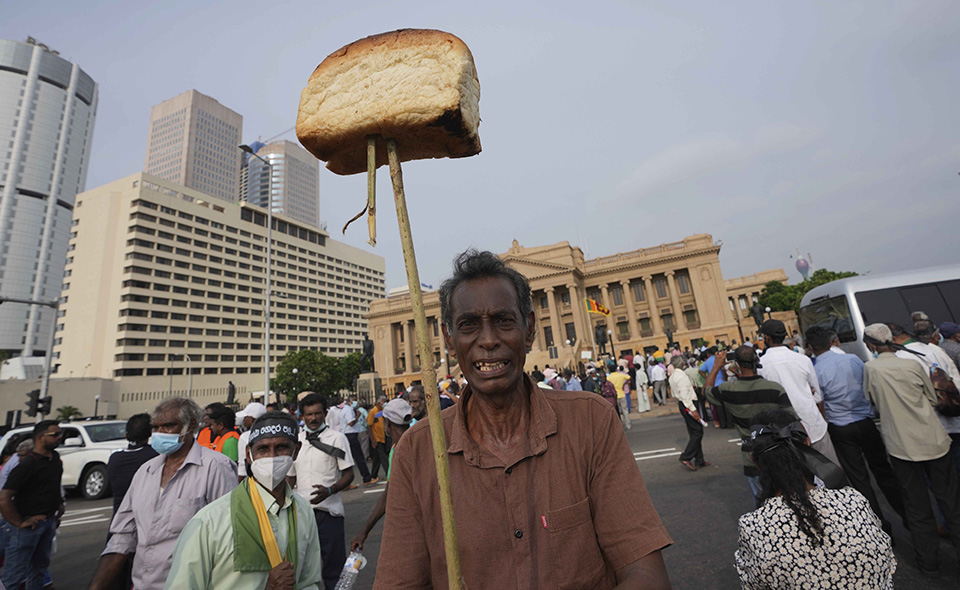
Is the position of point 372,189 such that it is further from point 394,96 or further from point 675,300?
point 675,300

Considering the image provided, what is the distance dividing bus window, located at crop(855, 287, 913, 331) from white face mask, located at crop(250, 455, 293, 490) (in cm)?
1355

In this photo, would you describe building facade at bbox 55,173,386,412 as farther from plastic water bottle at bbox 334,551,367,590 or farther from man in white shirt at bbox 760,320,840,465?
man in white shirt at bbox 760,320,840,465

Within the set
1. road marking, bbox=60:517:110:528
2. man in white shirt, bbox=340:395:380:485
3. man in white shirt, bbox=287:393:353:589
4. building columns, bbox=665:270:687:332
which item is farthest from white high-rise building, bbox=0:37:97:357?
man in white shirt, bbox=287:393:353:589

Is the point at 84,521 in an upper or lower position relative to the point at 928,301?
lower

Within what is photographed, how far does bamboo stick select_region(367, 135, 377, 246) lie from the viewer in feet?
4.65

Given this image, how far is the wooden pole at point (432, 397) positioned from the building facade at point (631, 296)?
157 ft

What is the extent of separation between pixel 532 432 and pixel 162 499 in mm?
2777

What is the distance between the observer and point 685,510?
18.4 ft

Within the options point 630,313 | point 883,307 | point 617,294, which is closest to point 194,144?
point 617,294

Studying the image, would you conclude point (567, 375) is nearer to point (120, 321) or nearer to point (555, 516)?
point (555, 516)

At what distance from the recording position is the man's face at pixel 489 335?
4.72ft

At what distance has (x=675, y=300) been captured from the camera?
54.0m

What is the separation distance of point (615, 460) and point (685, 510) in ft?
17.1

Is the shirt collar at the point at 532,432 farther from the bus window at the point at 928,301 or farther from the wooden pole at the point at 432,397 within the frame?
the bus window at the point at 928,301
